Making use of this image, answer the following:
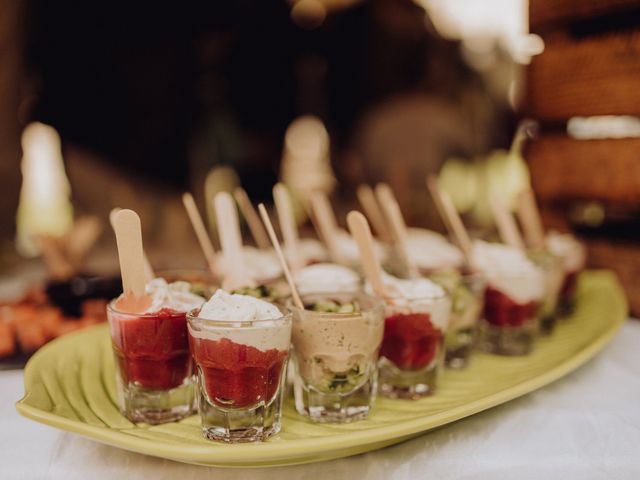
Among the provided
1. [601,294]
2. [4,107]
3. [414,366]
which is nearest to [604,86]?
[601,294]

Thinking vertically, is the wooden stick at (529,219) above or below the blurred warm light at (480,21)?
below

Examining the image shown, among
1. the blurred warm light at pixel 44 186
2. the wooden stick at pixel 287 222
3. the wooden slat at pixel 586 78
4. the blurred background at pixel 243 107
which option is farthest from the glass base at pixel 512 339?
the blurred warm light at pixel 44 186

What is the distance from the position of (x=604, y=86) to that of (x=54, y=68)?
14.2 ft

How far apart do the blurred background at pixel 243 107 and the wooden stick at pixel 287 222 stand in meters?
1.64

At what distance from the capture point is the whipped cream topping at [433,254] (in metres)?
2.22

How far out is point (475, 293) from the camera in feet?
6.21

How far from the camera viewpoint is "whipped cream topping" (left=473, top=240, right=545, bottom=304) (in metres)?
2.00

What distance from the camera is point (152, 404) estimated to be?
144 centimetres

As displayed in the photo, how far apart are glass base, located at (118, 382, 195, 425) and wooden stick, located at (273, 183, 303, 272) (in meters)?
0.59

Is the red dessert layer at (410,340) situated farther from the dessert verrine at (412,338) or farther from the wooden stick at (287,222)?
the wooden stick at (287,222)

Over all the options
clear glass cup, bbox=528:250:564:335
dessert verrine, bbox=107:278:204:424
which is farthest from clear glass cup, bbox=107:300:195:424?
clear glass cup, bbox=528:250:564:335

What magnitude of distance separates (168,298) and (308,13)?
555cm

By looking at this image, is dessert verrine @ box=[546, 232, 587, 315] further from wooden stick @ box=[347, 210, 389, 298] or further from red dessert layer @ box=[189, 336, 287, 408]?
red dessert layer @ box=[189, 336, 287, 408]

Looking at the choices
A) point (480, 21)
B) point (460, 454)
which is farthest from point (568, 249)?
point (480, 21)
